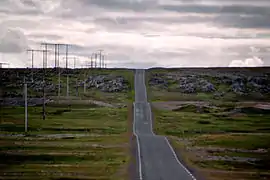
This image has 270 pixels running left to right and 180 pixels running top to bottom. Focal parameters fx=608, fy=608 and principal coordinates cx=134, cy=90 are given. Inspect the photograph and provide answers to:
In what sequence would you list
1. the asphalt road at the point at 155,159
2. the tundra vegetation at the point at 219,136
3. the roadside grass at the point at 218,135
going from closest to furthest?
the asphalt road at the point at 155,159 < the roadside grass at the point at 218,135 < the tundra vegetation at the point at 219,136

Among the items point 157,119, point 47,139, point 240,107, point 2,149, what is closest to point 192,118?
point 157,119

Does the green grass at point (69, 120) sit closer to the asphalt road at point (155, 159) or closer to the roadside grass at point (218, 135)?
the asphalt road at point (155, 159)

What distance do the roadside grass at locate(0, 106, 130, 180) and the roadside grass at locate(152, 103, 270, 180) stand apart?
9.44m

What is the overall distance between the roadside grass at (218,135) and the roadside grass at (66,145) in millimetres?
9441

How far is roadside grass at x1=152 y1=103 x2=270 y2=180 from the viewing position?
244 ft

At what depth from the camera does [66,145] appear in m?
96.4

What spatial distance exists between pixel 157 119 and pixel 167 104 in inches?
1575

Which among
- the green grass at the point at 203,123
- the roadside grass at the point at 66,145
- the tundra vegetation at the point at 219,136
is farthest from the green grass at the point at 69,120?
the tundra vegetation at the point at 219,136

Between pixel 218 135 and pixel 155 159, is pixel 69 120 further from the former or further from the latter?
pixel 155 159

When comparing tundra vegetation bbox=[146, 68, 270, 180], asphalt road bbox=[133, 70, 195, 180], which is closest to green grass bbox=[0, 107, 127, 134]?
asphalt road bbox=[133, 70, 195, 180]

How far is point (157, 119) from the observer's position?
6122 inches

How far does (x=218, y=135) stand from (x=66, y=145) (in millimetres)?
35942

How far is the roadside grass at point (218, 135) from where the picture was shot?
74375 mm

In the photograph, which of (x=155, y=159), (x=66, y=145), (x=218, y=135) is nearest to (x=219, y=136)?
(x=218, y=135)
